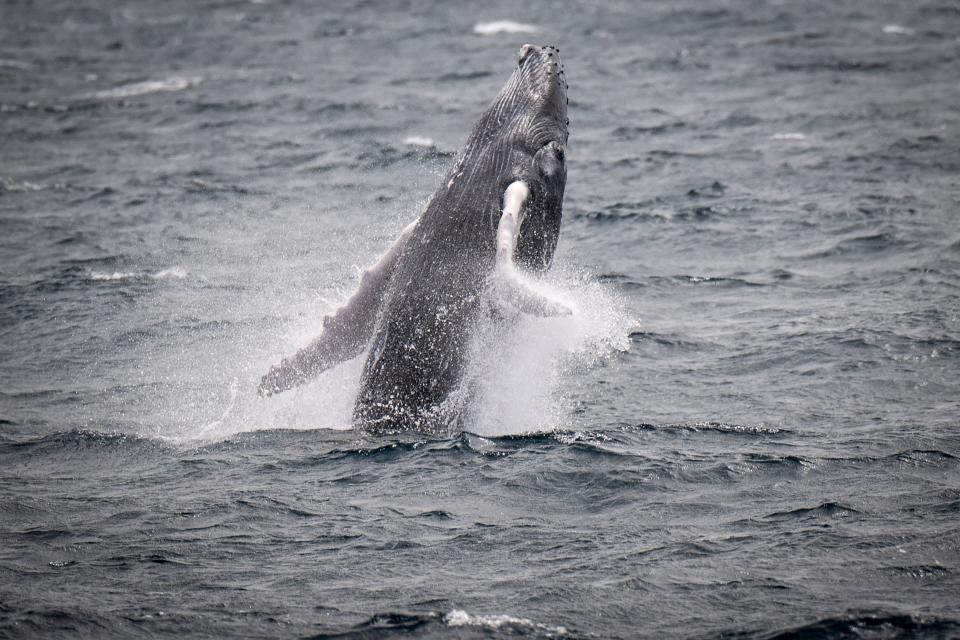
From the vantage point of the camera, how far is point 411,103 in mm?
34844

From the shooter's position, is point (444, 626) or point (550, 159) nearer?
point (444, 626)

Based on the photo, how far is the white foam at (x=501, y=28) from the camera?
4672 centimetres

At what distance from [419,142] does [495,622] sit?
21.6 metres

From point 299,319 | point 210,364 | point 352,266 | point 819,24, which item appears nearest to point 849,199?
point 352,266

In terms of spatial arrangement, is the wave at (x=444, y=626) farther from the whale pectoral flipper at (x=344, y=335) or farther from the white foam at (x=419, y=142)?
the white foam at (x=419, y=142)

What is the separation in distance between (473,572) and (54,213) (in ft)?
59.4

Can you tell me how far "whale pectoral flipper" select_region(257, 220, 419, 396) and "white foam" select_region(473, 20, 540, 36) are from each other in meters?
34.1

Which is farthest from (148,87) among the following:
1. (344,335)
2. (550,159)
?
(550,159)

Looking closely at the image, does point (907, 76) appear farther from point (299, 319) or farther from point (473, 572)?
point (473, 572)

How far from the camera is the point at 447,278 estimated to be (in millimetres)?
13625

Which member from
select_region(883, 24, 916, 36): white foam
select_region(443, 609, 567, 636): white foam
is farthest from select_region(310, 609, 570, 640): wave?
select_region(883, 24, 916, 36): white foam

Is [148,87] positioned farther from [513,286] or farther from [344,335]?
[513,286]

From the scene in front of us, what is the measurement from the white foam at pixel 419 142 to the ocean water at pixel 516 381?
0.14 m

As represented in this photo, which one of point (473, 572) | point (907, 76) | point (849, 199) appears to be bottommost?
point (473, 572)
